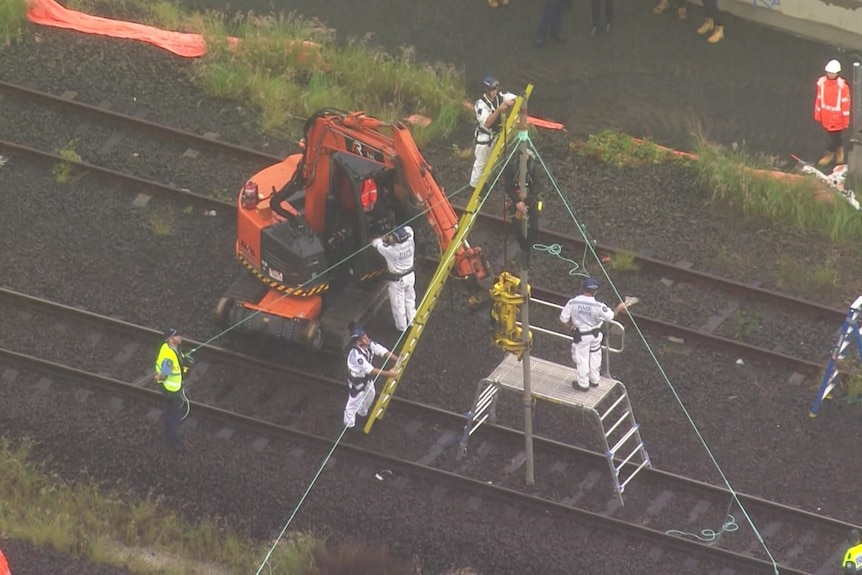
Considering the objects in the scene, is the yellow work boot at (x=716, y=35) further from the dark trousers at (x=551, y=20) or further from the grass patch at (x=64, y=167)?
the grass patch at (x=64, y=167)

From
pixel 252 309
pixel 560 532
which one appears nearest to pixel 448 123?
pixel 252 309

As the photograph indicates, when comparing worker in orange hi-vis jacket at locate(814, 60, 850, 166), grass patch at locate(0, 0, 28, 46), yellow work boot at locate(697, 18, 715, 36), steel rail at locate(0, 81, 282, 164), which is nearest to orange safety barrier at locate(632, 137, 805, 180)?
worker in orange hi-vis jacket at locate(814, 60, 850, 166)

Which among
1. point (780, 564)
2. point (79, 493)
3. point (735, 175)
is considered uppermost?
point (735, 175)

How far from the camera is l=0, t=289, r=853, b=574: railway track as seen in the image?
49.3 ft

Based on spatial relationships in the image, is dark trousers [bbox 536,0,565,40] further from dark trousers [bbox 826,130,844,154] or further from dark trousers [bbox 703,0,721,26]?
dark trousers [bbox 826,130,844,154]

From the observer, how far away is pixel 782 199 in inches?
760

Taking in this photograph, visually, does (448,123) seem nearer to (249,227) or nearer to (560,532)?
(249,227)

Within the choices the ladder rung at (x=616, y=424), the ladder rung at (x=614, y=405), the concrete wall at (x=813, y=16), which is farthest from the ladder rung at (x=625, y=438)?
the concrete wall at (x=813, y=16)

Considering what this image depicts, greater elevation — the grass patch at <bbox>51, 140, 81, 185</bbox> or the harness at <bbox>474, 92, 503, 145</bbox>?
the harness at <bbox>474, 92, 503, 145</bbox>

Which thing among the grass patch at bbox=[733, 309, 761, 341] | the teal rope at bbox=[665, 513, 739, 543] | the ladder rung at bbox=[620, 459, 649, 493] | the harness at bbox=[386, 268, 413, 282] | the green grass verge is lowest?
the teal rope at bbox=[665, 513, 739, 543]

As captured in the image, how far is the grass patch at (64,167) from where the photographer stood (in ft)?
63.6

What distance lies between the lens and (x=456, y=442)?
1612 cm

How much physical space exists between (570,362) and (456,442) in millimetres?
1810

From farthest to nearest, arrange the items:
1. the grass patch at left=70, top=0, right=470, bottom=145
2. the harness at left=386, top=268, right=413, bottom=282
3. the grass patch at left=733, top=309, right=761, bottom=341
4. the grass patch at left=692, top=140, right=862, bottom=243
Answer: the grass patch at left=70, top=0, right=470, bottom=145 → the grass patch at left=692, top=140, right=862, bottom=243 → the grass patch at left=733, top=309, right=761, bottom=341 → the harness at left=386, top=268, right=413, bottom=282
